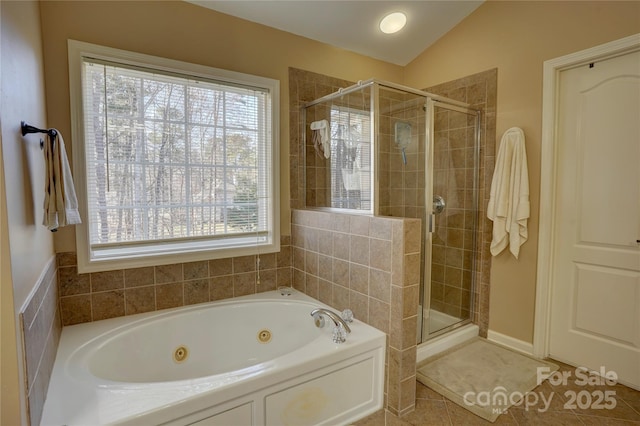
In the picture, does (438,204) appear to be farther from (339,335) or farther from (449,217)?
(339,335)

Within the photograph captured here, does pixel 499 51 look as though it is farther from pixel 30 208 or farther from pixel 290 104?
pixel 30 208

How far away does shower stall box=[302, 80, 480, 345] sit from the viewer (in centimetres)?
229

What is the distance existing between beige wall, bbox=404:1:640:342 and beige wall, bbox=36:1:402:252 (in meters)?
0.92

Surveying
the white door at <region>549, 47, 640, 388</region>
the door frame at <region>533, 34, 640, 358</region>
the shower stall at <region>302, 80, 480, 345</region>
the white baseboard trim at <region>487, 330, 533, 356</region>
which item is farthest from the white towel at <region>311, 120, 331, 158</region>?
the white baseboard trim at <region>487, 330, 533, 356</region>

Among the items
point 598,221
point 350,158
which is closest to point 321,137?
point 350,158

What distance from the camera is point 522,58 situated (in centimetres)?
247

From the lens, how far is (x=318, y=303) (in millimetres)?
2410

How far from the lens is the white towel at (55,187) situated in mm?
1414

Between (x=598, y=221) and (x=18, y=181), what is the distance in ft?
10.2

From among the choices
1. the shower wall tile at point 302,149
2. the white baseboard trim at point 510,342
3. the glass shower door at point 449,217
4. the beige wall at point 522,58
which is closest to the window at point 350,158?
the shower wall tile at point 302,149

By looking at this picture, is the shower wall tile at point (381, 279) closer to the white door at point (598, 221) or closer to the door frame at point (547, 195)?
the door frame at point (547, 195)

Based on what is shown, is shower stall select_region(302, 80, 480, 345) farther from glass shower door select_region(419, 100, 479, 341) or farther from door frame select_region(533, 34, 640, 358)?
door frame select_region(533, 34, 640, 358)

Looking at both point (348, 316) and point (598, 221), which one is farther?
point (598, 221)

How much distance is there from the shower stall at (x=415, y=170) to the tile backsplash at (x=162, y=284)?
2.18 feet
